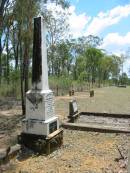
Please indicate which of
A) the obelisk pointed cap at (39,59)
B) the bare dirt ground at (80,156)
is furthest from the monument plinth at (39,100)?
the bare dirt ground at (80,156)

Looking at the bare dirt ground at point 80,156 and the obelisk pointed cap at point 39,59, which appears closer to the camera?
the bare dirt ground at point 80,156

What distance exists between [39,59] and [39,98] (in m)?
0.99

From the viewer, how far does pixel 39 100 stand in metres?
8.12

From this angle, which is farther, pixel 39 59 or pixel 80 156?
pixel 39 59

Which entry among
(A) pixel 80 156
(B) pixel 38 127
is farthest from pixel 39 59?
(A) pixel 80 156

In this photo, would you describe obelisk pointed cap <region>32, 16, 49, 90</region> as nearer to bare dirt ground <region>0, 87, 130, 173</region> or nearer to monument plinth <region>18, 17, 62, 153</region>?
monument plinth <region>18, 17, 62, 153</region>

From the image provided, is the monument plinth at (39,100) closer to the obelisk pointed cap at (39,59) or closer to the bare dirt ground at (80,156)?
the obelisk pointed cap at (39,59)

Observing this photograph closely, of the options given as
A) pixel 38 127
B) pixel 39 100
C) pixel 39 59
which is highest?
pixel 39 59

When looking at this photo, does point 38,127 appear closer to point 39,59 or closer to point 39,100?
point 39,100

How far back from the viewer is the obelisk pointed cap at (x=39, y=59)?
8.22 meters

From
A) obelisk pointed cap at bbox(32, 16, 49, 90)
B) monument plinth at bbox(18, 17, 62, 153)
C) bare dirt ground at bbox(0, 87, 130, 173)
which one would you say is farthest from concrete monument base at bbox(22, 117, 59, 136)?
obelisk pointed cap at bbox(32, 16, 49, 90)

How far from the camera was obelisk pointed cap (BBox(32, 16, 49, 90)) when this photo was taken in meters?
8.22

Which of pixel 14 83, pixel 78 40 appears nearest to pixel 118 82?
pixel 78 40

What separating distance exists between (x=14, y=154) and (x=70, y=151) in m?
1.38
